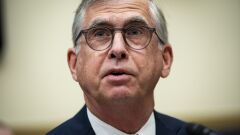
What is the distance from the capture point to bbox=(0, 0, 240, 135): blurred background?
4.98 metres

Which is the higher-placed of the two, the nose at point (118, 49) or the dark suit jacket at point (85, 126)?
the nose at point (118, 49)

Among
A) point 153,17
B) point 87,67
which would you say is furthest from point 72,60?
point 153,17

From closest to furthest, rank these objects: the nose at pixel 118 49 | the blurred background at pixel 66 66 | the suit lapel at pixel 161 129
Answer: the nose at pixel 118 49
the suit lapel at pixel 161 129
the blurred background at pixel 66 66

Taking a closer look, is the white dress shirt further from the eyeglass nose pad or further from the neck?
the eyeglass nose pad

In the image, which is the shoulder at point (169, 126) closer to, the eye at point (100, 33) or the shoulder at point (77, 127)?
the shoulder at point (77, 127)

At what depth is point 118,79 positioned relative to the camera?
2.58 m

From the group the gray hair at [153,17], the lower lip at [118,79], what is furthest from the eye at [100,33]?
the lower lip at [118,79]

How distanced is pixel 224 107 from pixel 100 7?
2.92 metres

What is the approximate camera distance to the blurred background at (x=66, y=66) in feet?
16.3

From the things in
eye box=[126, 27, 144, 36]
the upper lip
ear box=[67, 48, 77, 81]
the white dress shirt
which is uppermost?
eye box=[126, 27, 144, 36]

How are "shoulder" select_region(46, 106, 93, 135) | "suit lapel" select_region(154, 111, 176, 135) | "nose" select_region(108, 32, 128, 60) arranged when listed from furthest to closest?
"suit lapel" select_region(154, 111, 176, 135), "shoulder" select_region(46, 106, 93, 135), "nose" select_region(108, 32, 128, 60)

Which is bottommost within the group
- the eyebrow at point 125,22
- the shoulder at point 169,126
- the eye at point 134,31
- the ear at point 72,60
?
the shoulder at point 169,126

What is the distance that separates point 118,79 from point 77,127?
1.14ft

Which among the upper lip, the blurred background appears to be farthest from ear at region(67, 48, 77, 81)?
the blurred background
